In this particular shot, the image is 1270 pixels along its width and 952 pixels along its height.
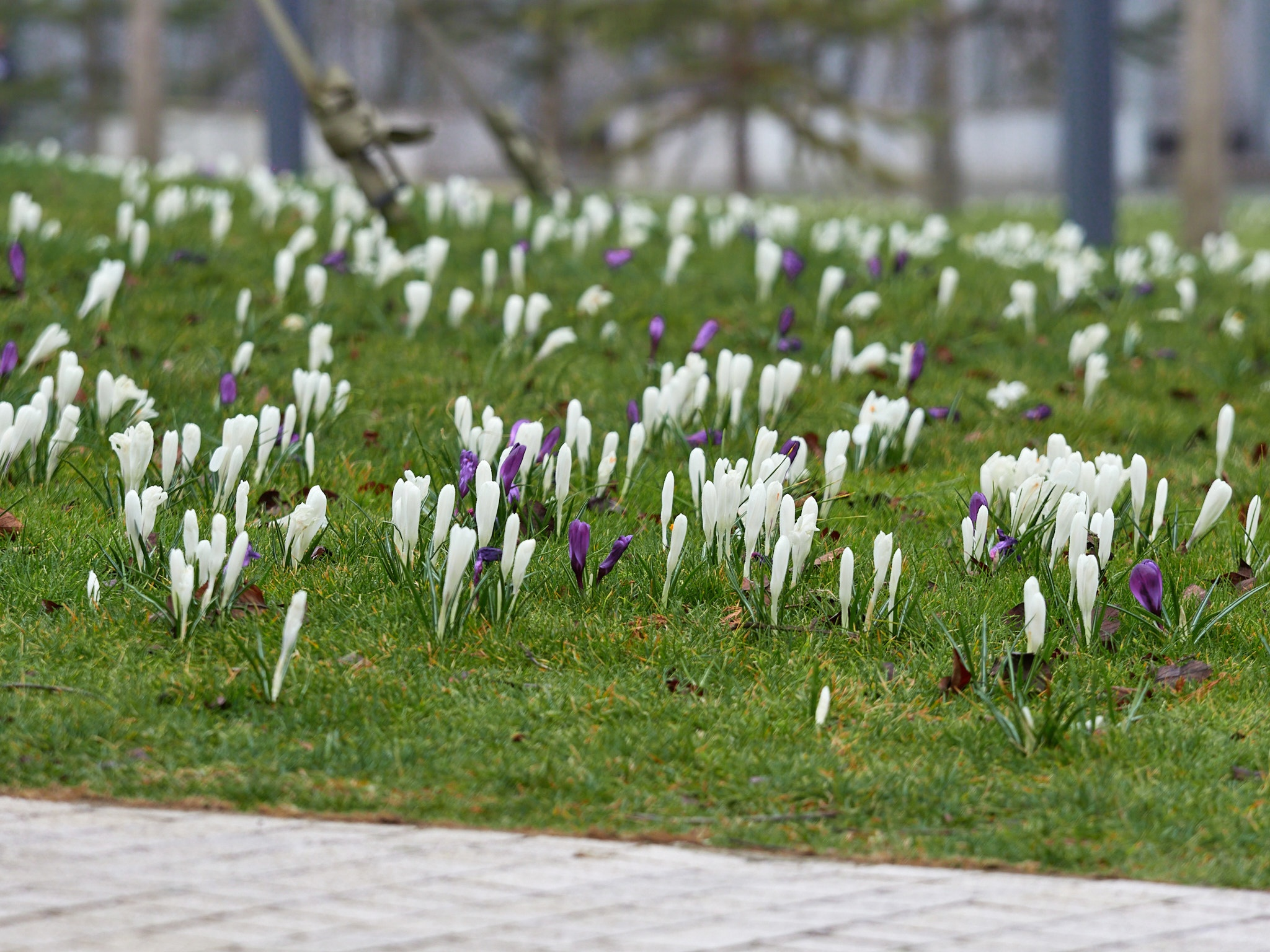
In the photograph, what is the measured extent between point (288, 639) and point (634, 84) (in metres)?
23.9

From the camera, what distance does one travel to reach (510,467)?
4.66 m

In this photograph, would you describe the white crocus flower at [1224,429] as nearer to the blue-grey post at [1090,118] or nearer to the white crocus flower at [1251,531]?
the white crocus flower at [1251,531]

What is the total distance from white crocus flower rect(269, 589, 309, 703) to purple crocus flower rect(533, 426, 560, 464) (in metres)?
1.23

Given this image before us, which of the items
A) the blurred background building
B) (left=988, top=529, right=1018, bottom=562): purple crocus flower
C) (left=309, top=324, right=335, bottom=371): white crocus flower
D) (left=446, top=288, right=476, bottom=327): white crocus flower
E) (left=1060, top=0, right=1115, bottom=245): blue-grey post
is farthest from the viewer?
the blurred background building

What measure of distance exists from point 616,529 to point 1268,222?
21404 millimetres

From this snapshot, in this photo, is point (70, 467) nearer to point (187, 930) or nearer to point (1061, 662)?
point (187, 930)

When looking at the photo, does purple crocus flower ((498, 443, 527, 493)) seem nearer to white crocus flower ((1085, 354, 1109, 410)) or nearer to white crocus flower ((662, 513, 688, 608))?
white crocus flower ((662, 513, 688, 608))

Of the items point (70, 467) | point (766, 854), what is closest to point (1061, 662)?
point (766, 854)

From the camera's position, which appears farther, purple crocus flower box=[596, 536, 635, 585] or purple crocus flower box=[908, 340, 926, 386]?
purple crocus flower box=[908, 340, 926, 386]

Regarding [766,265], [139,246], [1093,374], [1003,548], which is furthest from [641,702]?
[139,246]

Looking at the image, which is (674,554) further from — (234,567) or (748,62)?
(748,62)

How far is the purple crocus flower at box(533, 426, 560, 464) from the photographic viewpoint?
199 inches

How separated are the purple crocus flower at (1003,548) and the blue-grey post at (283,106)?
1410 centimetres

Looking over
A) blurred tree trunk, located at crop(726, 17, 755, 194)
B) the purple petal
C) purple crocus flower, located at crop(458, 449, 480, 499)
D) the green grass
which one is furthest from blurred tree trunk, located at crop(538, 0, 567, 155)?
purple crocus flower, located at crop(458, 449, 480, 499)
